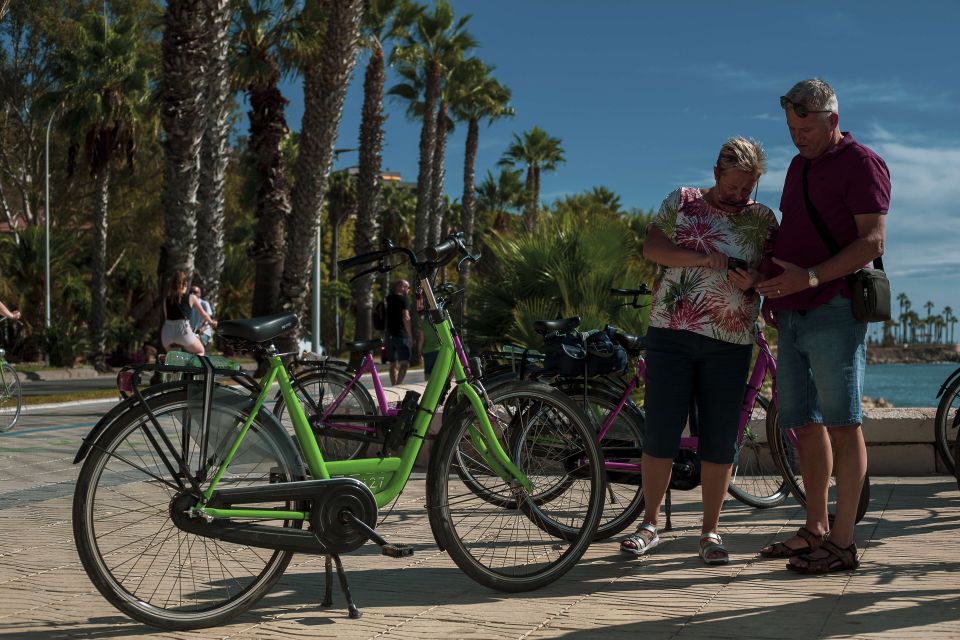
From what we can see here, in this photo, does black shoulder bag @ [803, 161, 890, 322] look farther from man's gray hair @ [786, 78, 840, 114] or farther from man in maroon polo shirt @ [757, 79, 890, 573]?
man's gray hair @ [786, 78, 840, 114]

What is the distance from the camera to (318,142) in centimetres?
2380

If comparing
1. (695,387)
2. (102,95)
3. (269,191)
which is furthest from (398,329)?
(102,95)

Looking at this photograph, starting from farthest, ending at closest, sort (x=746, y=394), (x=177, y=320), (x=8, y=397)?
(x=177, y=320) → (x=8, y=397) → (x=746, y=394)

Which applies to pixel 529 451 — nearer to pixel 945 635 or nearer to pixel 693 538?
pixel 693 538

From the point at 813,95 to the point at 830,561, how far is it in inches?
78.3

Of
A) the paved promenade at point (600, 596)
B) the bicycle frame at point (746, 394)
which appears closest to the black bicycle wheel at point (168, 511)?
the paved promenade at point (600, 596)

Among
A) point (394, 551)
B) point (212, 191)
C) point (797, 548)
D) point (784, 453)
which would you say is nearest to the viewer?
point (394, 551)

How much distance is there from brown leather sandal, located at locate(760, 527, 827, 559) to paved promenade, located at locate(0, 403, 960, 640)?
58 mm

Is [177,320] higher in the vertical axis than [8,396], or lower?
higher

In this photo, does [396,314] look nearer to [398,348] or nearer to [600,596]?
[398,348]

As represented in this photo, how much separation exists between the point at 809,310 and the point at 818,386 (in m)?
0.33

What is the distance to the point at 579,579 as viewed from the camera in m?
4.89

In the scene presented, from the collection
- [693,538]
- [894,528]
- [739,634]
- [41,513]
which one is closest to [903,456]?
[894,528]

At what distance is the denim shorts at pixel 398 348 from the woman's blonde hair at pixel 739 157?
12353 mm
